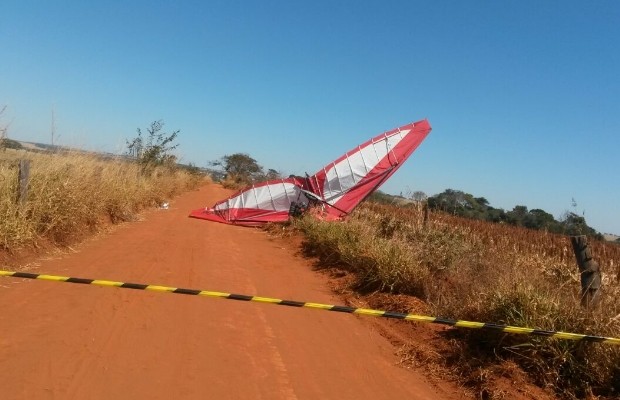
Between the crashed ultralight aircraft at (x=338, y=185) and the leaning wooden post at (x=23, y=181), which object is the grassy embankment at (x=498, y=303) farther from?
the crashed ultralight aircraft at (x=338, y=185)

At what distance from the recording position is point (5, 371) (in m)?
3.90

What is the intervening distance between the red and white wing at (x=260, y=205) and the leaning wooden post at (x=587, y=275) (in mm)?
12754

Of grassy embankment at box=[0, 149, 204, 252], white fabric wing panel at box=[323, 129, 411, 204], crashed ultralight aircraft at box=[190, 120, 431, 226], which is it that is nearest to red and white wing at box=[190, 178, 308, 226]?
crashed ultralight aircraft at box=[190, 120, 431, 226]

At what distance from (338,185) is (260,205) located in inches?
121

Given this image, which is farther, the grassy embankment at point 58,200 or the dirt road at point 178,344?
the grassy embankment at point 58,200

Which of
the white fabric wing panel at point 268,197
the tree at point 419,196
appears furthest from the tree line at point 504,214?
the white fabric wing panel at point 268,197

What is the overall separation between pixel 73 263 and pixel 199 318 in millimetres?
3294

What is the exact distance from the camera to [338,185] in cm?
1784

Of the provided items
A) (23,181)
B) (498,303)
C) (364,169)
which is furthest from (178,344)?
(364,169)

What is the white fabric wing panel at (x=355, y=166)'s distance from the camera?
17.8 metres

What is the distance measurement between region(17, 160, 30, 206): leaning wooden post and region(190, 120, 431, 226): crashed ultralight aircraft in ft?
32.4

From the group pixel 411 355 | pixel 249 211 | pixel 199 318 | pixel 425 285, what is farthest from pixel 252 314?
pixel 249 211

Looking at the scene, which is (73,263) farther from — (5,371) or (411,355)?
(411,355)

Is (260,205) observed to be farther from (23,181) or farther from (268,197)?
(23,181)
